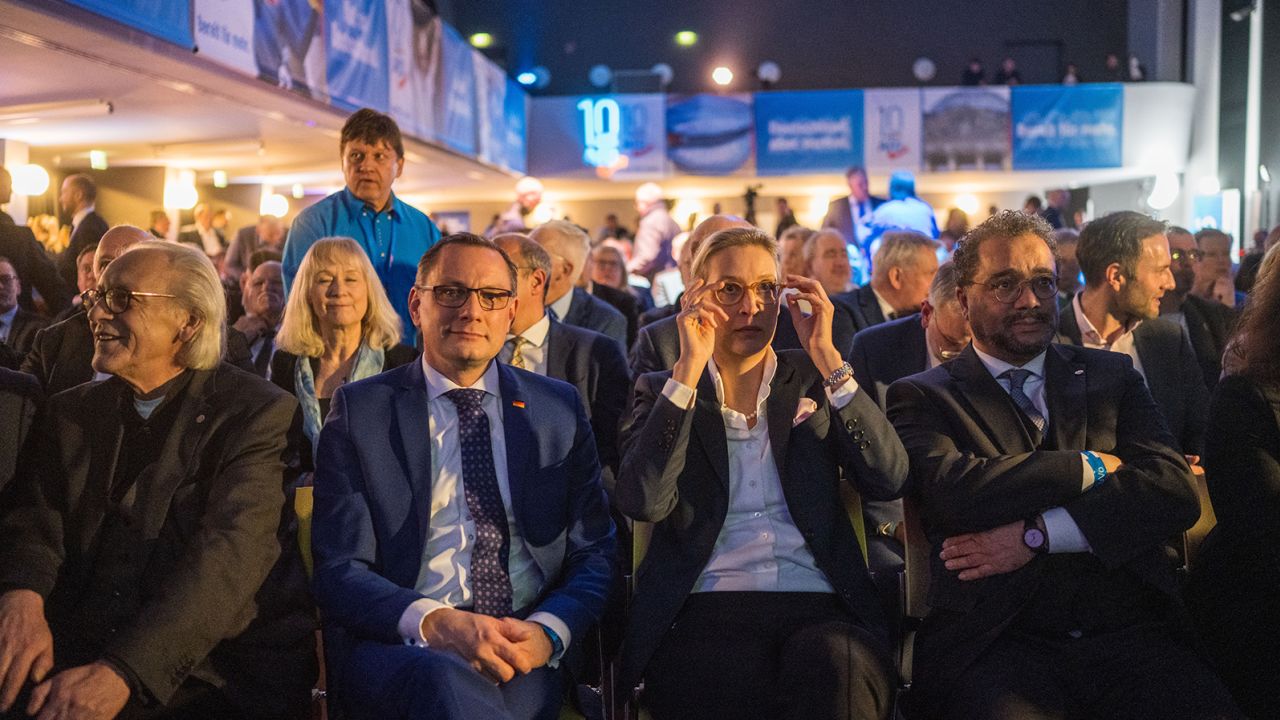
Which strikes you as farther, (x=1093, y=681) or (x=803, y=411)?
(x=803, y=411)

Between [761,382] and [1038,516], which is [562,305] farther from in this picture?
[1038,516]

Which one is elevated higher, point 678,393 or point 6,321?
point 6,321

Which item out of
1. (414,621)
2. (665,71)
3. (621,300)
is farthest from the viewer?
(665,71)

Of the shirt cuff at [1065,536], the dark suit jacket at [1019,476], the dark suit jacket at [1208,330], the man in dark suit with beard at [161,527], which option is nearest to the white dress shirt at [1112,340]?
the dark suit jacket at [1208,330]

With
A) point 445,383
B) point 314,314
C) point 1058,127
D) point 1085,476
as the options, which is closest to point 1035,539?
point 1085,476

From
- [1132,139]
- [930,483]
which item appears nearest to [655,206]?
[930,483]

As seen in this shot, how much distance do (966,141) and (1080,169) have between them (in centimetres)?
181

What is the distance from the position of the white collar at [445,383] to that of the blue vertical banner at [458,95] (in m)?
9.69

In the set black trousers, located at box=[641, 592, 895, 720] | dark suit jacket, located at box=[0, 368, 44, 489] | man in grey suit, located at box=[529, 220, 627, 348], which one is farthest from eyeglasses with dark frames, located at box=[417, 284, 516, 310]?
man in grey suit, located at box=[529, 220, 627, 348]

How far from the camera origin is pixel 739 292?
2955mm

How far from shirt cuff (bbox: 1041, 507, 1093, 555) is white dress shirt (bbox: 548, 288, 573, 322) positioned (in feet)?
9.35

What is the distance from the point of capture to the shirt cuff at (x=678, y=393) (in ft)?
9.03

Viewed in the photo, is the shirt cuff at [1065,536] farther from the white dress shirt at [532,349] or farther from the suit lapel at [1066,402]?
the white dress shirt at [532,349]

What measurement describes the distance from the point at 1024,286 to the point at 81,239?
20.5 ft
